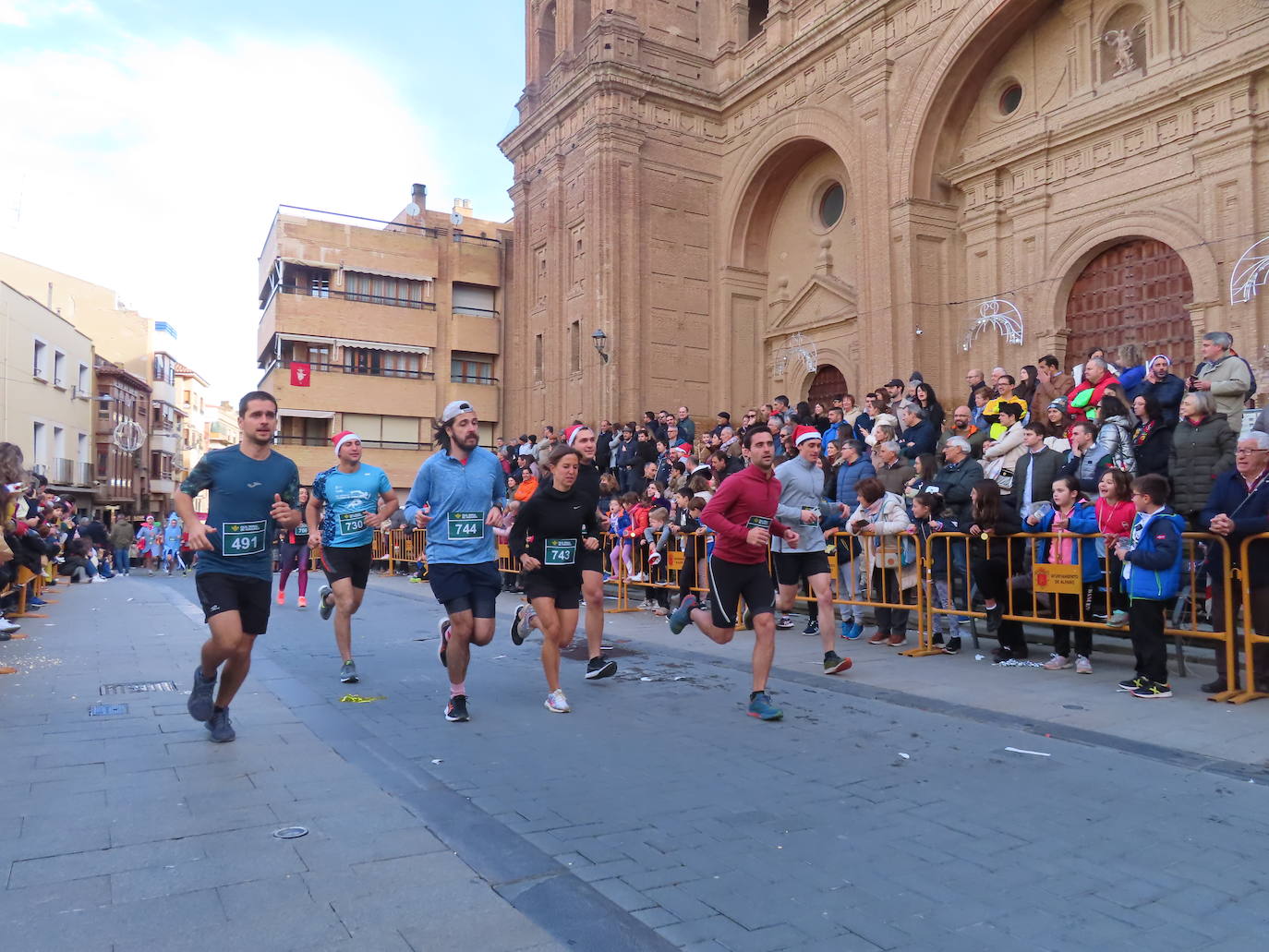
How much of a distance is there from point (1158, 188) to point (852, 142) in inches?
281

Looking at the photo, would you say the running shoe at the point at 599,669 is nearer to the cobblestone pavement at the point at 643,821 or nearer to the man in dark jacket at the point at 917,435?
the cobblestone pavement at the point at 643,821

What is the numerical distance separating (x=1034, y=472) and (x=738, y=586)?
13.5 feet

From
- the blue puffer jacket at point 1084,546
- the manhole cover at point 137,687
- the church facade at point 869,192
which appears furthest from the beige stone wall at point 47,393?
the blue puffer jacket at point 1084,546

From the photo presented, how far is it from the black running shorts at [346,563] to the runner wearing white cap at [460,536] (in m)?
1.51

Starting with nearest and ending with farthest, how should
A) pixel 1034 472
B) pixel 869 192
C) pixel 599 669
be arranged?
pixel 599 669, pixel 1034 472, pixel 869 192

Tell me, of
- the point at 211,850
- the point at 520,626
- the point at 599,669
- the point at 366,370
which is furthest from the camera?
the point at 366,370

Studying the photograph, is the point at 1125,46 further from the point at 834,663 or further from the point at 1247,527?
the point at 834,663

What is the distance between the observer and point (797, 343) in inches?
960

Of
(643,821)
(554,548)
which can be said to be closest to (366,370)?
(554,548)

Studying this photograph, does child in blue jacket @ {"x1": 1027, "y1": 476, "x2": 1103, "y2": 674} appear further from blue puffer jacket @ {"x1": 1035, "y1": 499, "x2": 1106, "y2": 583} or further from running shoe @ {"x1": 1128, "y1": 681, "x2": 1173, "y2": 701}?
running shoe @ {"x1": 1128, "y1": 681, "x2": 1173, "y2": 701}

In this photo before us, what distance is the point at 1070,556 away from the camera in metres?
8.18

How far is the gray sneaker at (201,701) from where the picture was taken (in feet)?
18.6

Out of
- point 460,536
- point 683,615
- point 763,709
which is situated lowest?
point 763,709

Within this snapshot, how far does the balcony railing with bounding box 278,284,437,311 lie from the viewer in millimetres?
35344
